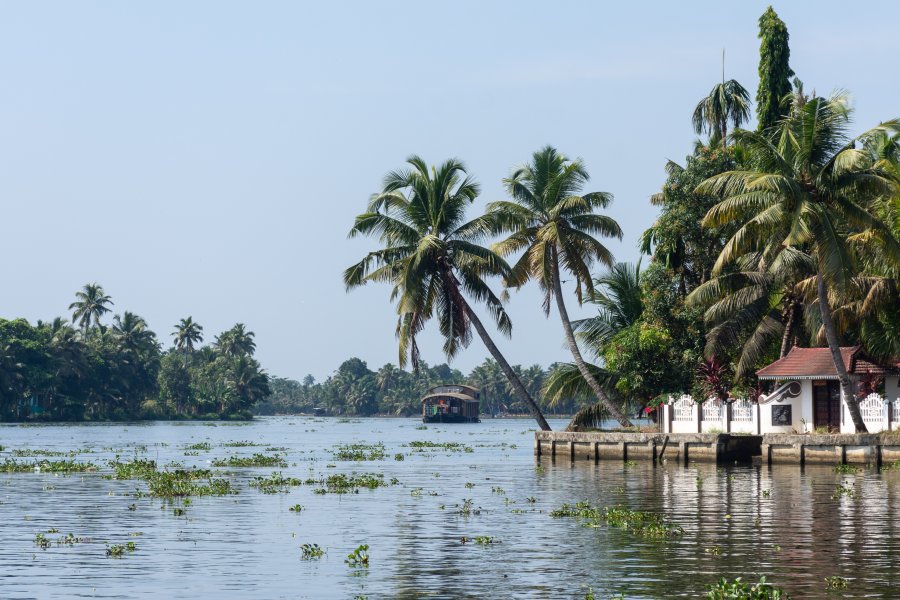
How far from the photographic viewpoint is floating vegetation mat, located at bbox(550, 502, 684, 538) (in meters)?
27.2

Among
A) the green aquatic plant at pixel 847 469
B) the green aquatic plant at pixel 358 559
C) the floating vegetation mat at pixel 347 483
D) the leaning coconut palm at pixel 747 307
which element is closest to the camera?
the green aquatic plant at pixel 358 559

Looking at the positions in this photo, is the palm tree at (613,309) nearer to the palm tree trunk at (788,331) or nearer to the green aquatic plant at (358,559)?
the palm tree trunk at (788,331)

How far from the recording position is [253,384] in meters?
198

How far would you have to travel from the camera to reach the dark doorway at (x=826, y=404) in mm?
53812

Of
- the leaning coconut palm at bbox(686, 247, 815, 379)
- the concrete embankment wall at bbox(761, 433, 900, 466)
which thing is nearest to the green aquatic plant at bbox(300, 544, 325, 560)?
the concrete embankment wall at bbox(761, 433, 900, 466)

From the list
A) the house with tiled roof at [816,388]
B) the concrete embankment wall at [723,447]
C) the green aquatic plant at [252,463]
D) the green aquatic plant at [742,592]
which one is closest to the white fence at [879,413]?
the house with tiled roof at [816,388]

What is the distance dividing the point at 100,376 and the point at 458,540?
144023 mm

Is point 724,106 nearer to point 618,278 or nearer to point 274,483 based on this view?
point 618,278

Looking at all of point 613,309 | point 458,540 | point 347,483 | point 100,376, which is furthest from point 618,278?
point 100,376

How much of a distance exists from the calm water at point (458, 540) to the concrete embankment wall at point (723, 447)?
3385mm

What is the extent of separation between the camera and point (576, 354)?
60.9 meters

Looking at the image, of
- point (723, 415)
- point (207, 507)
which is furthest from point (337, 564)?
point (723, 415)

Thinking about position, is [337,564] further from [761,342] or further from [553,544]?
[761,342]

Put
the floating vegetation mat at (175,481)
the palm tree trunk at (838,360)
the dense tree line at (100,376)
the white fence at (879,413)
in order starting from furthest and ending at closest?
the dense tree line at (100,376)
the white fence at (879,413)
the palm tree trunk at (838,360)
the floating vegetation mat at (175,481)
